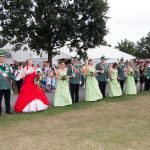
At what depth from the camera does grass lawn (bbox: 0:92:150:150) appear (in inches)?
289

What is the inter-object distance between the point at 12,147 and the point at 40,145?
1.72 ft

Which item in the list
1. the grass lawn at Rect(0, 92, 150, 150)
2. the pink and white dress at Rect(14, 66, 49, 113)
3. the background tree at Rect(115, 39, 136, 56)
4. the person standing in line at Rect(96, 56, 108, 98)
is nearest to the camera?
the grass lawn at Rect(0, 92, 150, 150)

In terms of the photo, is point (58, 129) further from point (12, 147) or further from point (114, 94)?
point (114, 94)

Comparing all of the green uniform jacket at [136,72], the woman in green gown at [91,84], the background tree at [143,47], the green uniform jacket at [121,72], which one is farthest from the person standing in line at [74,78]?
the background tree at [143,47]

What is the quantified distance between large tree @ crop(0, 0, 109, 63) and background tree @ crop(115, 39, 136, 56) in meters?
46.5

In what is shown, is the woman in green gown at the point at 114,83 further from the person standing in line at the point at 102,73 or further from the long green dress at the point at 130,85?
the long green dress at the point at 130,85

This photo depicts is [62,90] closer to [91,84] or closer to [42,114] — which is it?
[91,84]

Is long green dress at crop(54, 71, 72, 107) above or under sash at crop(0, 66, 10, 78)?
under

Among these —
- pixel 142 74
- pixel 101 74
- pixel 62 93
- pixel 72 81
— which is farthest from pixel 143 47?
pixel 62 93

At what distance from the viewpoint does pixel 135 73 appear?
62.7 ft

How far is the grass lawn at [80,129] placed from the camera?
24.0 feet

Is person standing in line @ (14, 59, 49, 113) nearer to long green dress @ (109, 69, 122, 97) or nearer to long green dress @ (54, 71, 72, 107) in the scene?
long green dress @ (54, 71, 72, 107)

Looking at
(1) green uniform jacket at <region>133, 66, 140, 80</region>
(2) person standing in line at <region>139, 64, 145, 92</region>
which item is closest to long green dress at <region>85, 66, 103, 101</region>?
(1) green uniform jacket at <region>133, 66, 140, 80</region>

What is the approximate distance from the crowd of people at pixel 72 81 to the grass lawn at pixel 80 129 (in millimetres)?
541
